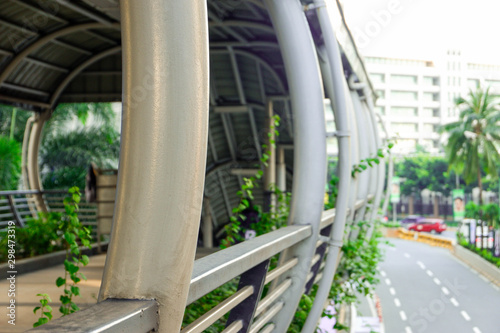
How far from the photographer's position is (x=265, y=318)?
2.84m

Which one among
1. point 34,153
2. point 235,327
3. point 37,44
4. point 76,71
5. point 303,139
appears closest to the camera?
point 235,327

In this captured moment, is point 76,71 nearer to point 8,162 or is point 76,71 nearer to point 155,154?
point 8,162

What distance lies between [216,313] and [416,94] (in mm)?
88232

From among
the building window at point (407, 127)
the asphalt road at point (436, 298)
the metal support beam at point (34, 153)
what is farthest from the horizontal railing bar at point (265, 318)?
the building window at point (407, 127)

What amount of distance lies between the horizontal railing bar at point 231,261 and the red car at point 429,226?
192 feet

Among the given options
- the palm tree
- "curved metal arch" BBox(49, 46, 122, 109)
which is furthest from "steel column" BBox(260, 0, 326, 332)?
the palm tree

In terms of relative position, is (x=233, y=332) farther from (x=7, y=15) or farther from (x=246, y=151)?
(x=246, y=151)

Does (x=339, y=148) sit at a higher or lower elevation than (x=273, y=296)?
higher

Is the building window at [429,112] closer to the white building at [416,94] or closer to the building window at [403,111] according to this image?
the white building at [416,94]

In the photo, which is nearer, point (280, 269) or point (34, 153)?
point (280, 269)

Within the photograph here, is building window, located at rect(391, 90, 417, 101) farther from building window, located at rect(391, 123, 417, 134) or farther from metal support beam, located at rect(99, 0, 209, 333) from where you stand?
metal support beam, located at rect(99, 0, 209, 333)

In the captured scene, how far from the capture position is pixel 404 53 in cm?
9181

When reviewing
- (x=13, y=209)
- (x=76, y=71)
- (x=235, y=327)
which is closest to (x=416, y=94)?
(x=76, y=71)

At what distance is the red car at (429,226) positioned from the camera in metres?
59.0
